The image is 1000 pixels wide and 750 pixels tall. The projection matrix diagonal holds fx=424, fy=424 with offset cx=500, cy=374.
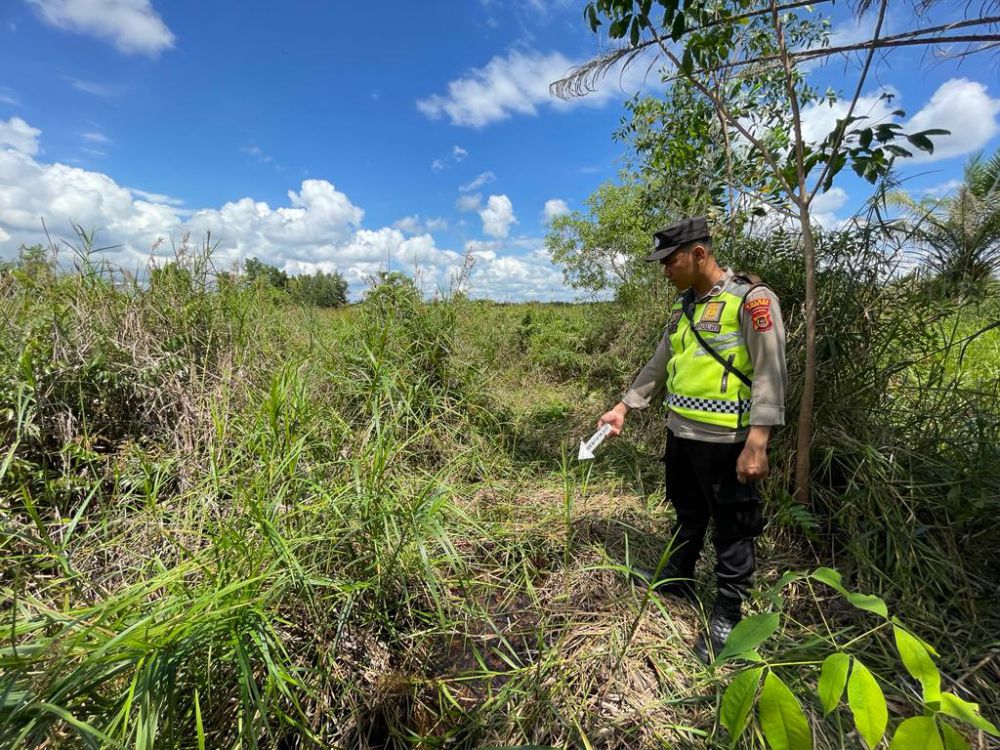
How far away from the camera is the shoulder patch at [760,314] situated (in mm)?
1546

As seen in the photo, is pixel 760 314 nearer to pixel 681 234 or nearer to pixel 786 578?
pixel 681 234

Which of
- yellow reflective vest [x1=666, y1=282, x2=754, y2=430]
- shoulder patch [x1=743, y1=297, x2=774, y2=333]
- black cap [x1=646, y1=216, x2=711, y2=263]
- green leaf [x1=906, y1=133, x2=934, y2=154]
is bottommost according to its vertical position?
yellow reflective vest [x1=666, y1=282, x2=754, y2=430]

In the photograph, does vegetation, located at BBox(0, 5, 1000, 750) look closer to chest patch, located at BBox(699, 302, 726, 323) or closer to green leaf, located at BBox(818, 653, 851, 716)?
green leaf, located at BBox(818, 653, 851, 716)

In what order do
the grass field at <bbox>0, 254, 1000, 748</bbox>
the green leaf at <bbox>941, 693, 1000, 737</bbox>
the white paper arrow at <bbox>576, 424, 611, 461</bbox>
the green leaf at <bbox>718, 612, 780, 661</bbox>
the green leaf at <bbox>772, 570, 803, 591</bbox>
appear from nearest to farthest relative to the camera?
1. the green leaf at <bbox>941, 693, 1000, 737</bbox>
2. the green leaf at <bbox>718, 612, 780, 661</bbox>
3. the green leaf at <bbox>772, 570, 803, 591</bbox>
4. the grass field at <bbox>0, 254, 1000, 748</bbox>
5. the white paper arrow at <bbox>576, 424, 611, 461</bbox>

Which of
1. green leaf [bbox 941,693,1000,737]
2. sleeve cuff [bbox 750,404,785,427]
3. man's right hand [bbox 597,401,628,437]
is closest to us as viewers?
green leaf [bbox 941,693,1000,737]

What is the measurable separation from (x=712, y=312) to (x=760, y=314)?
174mm

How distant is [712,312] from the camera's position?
1689 mm

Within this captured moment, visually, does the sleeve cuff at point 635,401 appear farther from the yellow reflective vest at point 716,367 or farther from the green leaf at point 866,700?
the green leaf at point 866,700

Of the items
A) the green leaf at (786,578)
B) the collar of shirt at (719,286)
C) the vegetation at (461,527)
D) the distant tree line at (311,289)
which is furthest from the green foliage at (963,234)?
the distant tree line at (311,289)

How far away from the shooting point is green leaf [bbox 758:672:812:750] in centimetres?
53

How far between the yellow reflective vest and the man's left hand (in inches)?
4.1

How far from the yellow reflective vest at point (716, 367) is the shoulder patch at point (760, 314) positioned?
0.19 feet

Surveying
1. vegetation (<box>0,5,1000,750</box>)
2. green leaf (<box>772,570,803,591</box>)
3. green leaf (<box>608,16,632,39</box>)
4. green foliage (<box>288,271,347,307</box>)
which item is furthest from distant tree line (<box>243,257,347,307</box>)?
green leaf (<box>772,570,803,591</box>)

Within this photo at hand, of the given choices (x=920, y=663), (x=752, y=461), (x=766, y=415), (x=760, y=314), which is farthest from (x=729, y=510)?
(x=920, y=663)
